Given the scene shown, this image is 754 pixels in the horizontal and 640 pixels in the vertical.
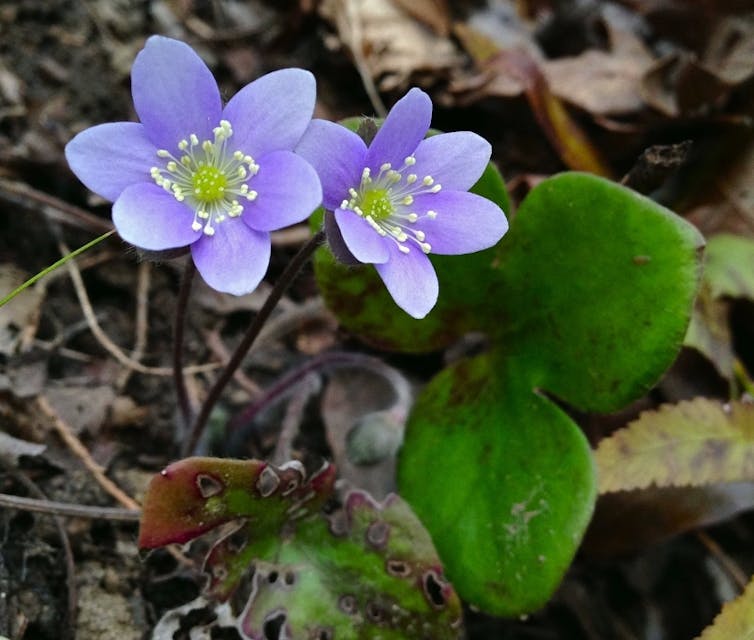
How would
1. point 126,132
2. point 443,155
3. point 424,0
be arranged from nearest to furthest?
point 126,132
point 443,155
point 424,0

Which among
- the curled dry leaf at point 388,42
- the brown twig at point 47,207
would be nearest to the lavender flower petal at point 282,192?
the brown twig at point 47,207

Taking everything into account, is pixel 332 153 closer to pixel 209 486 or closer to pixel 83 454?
pixel 209 486

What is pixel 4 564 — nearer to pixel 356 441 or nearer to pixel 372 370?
pixel 356 441

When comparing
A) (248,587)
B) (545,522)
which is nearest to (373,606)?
(248,587)

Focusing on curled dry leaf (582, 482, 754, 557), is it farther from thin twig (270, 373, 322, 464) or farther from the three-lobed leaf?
thin twig (270, 373, 322, 464)

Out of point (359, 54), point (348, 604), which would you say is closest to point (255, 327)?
point (348, 604)

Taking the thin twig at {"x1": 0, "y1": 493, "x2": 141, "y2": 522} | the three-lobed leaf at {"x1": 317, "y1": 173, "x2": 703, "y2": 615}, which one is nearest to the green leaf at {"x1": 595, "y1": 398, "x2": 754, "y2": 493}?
the three-lobed leaf at {"x1": 317, "y1": 173, "x2": 703, "y2": 615}
